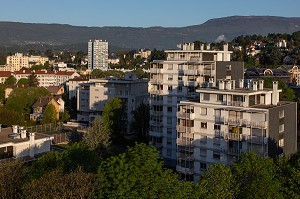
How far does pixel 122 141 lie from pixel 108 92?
8674 millimetres

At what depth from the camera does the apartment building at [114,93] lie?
48.7 metres

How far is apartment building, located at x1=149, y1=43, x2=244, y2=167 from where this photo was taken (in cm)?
3347

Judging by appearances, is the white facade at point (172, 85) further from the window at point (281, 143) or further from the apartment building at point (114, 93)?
the apartment building at point (114, 93)

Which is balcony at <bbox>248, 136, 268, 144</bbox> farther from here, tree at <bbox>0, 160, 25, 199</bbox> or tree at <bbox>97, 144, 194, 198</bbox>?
tree at <bbox>0, 160, 25, 199</bbox>

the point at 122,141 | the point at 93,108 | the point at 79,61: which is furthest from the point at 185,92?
the point at 79,61

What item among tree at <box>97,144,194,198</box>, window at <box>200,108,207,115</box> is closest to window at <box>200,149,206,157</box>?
window at <box>200,108,207,115</box>

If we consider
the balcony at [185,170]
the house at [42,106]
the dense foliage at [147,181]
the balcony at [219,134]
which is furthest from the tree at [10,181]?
the house at [42,106]

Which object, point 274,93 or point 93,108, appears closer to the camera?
point 274,93

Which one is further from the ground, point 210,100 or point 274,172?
point 210,100

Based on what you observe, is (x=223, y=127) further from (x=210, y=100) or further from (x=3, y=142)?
(x=3, y=142)

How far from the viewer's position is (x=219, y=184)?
17.8 metres

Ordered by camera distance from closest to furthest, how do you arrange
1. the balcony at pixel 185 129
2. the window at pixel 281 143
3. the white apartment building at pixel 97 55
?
the window at pixel 281 143 → the balcony at pixel 185 129 → the white apartment building at pixel 97 55

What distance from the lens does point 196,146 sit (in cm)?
2828

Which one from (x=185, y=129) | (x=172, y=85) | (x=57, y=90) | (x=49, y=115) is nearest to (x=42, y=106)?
(x=49, y=115)
